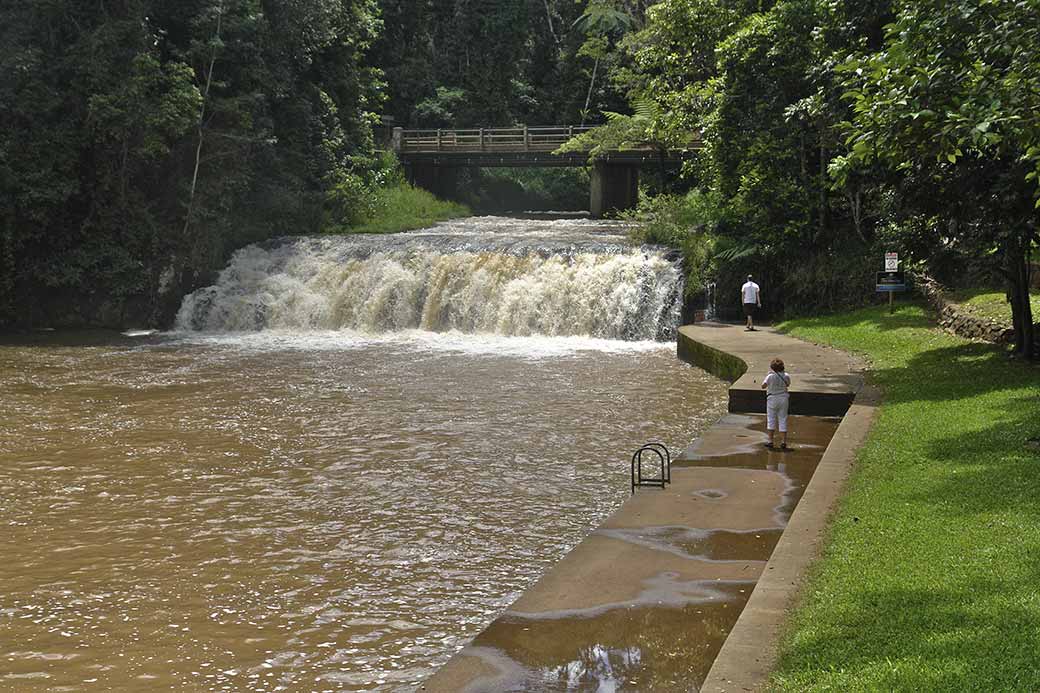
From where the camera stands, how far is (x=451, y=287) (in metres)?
27.9

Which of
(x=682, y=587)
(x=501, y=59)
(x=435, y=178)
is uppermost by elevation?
(x=501, y=59)

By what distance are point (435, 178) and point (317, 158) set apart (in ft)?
36.8

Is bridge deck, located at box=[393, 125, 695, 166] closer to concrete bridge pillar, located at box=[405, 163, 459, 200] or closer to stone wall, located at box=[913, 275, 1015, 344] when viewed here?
concrete bridge pillar, located at box=[405, 163, 459, 200]

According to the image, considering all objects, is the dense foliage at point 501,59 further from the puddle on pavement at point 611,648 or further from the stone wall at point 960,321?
the puddle on pavement at point 611,648

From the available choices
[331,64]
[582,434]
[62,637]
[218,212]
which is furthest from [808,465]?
[331,64]

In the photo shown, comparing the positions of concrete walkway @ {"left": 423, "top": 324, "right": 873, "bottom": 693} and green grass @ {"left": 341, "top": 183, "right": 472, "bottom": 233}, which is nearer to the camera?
concrete walkway @ {"left": 423, "top": 324, "right": 873, "bottom": 693}

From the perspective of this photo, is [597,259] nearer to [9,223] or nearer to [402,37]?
[9,223]

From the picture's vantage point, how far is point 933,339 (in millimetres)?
18875

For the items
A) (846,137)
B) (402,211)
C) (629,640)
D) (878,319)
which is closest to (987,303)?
(878,319)

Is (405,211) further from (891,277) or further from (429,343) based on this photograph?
(891,277)

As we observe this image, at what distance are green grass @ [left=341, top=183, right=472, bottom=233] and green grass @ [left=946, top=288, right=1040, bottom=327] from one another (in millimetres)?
20443

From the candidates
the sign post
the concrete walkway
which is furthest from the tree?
the sign post

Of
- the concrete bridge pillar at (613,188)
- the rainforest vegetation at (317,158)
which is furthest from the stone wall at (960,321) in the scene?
the concrete bridge pillar at (613,188)

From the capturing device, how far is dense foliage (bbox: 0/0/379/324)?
27438 mm
